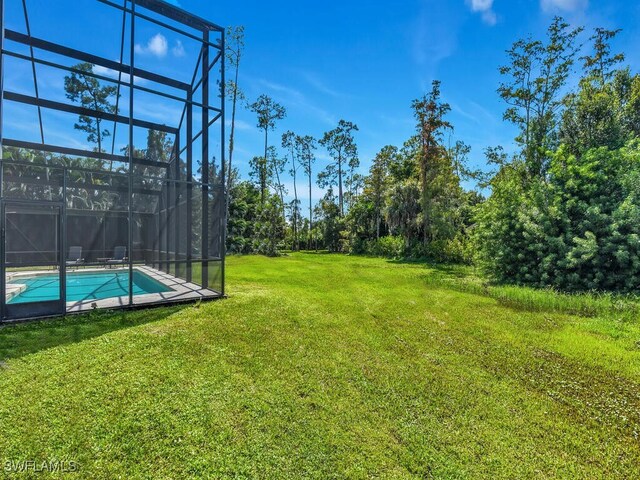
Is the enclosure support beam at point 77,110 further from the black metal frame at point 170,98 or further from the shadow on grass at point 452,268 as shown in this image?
the shadow on grass at point 452,268

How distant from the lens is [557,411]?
2.85 m

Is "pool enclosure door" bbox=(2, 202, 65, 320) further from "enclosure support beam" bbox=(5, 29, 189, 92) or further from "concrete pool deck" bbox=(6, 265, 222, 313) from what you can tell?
"enclosure support beam" bbox=(5, 29, 189, 92)

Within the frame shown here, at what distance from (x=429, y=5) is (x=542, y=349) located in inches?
366

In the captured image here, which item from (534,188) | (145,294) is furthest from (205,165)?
(534,188)

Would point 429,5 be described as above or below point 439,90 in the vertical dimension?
below

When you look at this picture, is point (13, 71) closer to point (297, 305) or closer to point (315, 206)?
point (297, 305)

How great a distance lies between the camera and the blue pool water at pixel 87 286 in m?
5.30

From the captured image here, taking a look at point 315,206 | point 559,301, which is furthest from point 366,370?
point 315,206

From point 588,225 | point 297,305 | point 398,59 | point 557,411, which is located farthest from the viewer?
point 398,59

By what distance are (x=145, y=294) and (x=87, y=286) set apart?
1.21 meters

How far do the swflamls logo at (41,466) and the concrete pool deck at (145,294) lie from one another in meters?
3.89

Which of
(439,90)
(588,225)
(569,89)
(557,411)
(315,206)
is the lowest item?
(557,411)

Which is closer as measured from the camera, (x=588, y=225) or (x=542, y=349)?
(x=542, y=349)

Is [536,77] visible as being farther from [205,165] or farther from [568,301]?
[205,165]
